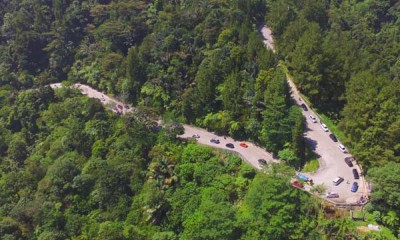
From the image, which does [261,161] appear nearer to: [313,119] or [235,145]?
[235,145]

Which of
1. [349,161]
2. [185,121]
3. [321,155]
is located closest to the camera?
[349,161]

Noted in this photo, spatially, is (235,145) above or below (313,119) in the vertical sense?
below


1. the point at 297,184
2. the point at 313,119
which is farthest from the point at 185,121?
the point at 297,184

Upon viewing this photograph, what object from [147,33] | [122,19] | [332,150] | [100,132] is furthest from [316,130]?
[122,19]

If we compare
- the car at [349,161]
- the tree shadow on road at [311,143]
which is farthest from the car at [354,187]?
the tree shadow on road at [311,143]

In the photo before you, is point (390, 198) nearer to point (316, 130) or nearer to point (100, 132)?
point (316, 130)

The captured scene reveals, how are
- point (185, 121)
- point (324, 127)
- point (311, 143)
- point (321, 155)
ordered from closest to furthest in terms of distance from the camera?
point (321, 155) → point (311, 143) → point (324, 127) → point (185, 121)

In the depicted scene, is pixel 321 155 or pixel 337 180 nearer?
pixel 337 180
